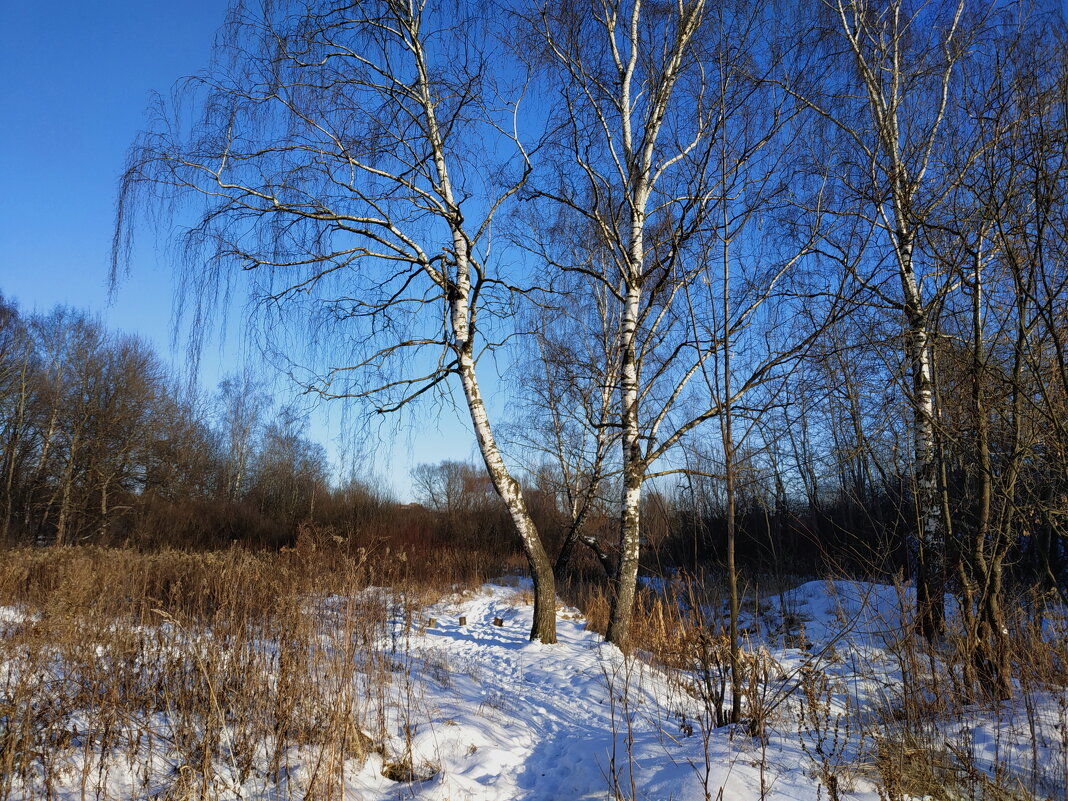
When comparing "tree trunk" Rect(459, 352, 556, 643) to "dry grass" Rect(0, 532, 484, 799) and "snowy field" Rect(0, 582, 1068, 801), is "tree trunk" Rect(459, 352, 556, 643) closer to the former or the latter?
"snowy field" Rect(0, 582, 1068, 801)

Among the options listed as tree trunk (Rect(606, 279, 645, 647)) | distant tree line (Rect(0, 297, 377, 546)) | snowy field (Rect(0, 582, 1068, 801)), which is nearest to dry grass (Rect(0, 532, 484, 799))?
snowy field (Rect(0, 582, 1068, 801))

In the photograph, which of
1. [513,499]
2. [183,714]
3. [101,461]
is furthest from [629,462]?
[101,461]

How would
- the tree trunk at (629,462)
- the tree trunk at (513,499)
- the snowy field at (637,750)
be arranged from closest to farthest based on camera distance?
1. the snowy field at (637,750)
2. the tree trunk at (629,462)
3. the tree trunk at (513,499)

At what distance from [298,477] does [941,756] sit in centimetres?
2258

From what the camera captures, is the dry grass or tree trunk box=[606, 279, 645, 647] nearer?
the dry grass

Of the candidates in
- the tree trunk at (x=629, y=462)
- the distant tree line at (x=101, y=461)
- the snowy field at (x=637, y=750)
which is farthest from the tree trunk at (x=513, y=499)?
the distant tree line at (x=101, y=461)

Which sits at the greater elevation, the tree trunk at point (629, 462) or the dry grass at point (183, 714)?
the tree trunk at point (629, 462)

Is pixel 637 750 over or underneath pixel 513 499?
underneath

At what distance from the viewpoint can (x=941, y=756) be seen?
2605 millimetres

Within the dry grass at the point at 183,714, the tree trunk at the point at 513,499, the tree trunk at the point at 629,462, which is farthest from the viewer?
the tree trunk at the point at 513,499

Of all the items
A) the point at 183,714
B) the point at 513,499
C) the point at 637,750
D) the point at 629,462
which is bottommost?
the point at 637,750

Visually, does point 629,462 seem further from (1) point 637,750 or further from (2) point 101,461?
(2) point 101,461

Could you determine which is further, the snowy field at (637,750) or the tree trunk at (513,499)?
the tree trunk at (513,499)

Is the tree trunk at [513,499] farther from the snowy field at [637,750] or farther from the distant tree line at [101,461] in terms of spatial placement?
the distant tree line at [101,461]
